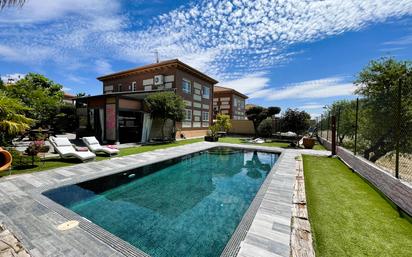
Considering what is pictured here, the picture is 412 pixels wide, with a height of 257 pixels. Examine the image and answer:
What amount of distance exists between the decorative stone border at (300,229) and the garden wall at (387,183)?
1.91m

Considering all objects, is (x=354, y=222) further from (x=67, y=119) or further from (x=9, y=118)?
(x=67, y=119)

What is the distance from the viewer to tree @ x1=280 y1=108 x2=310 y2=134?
14867 mm

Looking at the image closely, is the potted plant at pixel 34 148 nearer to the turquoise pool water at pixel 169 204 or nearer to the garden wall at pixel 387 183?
the turquoise pool water at pixel 169 204

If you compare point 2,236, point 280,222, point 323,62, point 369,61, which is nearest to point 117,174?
point 2,236

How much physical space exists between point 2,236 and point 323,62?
2515 centimetres

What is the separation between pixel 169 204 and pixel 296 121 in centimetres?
1352

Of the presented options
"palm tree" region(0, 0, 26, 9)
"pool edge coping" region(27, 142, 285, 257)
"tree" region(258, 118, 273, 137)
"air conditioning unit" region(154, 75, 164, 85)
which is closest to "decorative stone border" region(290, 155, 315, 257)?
"pool edge coping" region(27, 142, 285, 257)

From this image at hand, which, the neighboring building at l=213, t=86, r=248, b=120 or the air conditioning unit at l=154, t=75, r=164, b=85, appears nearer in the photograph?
the air conditioning unit at l=154, t=75, r=164, b=85

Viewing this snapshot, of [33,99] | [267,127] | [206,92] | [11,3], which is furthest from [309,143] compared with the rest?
[33,99]

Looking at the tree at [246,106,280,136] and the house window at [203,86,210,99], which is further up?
the house window at [203,86,210,99]

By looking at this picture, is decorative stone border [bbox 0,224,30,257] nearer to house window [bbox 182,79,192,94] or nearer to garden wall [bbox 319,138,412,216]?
garden wall [bbox 319,138,412,216]

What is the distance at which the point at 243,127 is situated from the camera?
27875 mm

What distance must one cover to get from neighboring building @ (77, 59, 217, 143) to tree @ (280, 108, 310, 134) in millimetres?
10757

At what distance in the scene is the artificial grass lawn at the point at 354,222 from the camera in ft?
8.64
